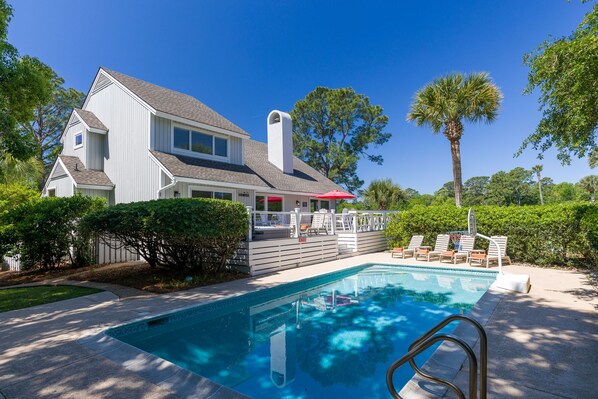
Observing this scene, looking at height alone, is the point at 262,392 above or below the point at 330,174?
below

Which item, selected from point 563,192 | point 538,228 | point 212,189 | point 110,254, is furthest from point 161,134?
point 563,192

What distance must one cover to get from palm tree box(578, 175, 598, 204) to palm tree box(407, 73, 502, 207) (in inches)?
3020

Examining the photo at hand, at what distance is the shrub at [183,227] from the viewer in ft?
29.8

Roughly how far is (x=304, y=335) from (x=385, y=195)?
80.7ft

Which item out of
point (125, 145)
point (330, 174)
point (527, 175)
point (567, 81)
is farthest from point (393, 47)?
point (527, 175)

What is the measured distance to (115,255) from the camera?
13805 mm

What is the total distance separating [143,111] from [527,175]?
77395 millimetres

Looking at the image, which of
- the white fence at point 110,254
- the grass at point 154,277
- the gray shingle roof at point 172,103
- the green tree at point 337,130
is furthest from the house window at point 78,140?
the green tree at point 337,130

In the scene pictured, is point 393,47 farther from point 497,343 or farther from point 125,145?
point 497,343

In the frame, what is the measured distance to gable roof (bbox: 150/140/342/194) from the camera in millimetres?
14305

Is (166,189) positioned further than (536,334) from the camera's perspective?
Yes

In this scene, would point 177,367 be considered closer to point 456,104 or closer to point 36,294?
point 36,294

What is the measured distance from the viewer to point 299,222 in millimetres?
13344

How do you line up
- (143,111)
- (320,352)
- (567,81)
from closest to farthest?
(320,352) < (567,81) < (143,111)
